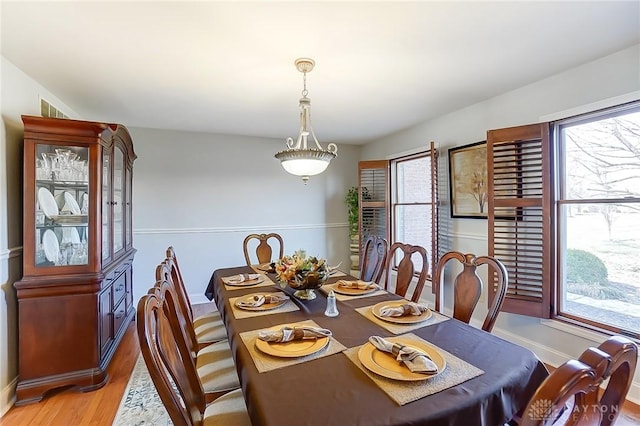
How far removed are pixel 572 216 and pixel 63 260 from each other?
409 centimetres

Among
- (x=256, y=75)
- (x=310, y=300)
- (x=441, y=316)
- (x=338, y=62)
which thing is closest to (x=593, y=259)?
(x=441, y=316)

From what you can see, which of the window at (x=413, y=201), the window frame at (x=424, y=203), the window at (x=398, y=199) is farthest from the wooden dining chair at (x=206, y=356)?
the window at (x=398, y=199)

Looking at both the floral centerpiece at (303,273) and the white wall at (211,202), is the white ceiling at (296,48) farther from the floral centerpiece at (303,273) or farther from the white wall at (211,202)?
the floral centerpiece at (303,273)

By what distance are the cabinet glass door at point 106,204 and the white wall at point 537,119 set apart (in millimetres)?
3493

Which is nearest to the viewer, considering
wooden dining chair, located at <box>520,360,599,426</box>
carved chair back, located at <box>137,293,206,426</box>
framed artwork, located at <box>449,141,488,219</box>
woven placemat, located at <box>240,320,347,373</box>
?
wooden dining chair, located at <box>520,360,599,426</box>

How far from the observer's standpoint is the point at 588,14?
5.73 feet

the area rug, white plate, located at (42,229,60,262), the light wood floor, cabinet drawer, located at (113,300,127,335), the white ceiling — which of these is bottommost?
the light wood floor

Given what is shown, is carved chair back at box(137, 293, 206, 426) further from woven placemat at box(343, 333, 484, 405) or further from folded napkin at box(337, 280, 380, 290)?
folded napkin at box(337, 280, 380, 290)

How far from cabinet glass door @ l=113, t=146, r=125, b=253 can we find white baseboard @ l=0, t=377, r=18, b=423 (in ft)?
3.72

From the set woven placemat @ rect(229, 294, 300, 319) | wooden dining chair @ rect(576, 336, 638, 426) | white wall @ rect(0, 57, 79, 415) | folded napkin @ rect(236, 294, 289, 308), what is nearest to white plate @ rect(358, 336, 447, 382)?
wooden dining chair @ rect(576, 336, 638, 426)

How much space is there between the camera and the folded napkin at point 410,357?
3.64 feet

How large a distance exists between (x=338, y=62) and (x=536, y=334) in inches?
114

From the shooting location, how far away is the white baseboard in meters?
2.05

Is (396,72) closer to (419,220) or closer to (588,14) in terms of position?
(588,14)
